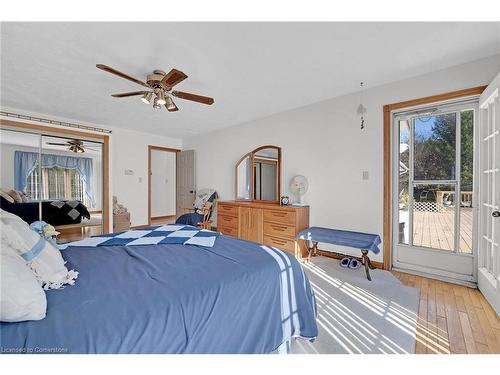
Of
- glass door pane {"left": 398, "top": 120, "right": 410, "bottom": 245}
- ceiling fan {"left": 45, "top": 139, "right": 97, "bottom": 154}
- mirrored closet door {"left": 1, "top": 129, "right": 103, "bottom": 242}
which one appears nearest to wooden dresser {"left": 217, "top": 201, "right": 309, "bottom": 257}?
glass door pane {"left": 398, "top": 120, "right": 410, "bottom": 245}

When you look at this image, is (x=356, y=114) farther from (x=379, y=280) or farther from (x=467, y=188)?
(x=379, y=280)

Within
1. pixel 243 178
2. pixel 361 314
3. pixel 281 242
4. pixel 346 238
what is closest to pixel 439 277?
pixel 346 238

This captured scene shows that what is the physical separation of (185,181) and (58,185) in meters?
2.58

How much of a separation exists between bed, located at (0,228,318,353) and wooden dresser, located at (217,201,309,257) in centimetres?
182

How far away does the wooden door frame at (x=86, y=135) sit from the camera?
12.1 ft

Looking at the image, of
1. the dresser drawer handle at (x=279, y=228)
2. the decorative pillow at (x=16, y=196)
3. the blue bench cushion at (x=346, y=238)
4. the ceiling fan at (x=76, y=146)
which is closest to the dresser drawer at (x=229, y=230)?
the dresser drawer handle at (x=279, y=228)

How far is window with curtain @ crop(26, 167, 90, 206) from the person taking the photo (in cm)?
387

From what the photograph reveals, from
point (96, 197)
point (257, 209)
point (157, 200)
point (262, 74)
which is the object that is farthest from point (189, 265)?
point (157, 200)

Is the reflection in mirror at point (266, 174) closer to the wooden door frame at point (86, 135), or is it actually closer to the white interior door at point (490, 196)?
the white interior door at point (490, 196)

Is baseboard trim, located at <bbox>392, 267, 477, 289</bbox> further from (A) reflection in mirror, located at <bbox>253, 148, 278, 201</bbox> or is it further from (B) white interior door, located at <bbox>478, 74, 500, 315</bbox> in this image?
(A) reflection in mirror, located at <bbox>253, 148, 278, 201</bbox>

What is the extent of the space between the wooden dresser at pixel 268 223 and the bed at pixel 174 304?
1816 millimetres

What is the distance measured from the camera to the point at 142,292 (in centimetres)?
105

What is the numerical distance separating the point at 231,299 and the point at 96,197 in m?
4.51

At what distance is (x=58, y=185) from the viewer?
4.11m
